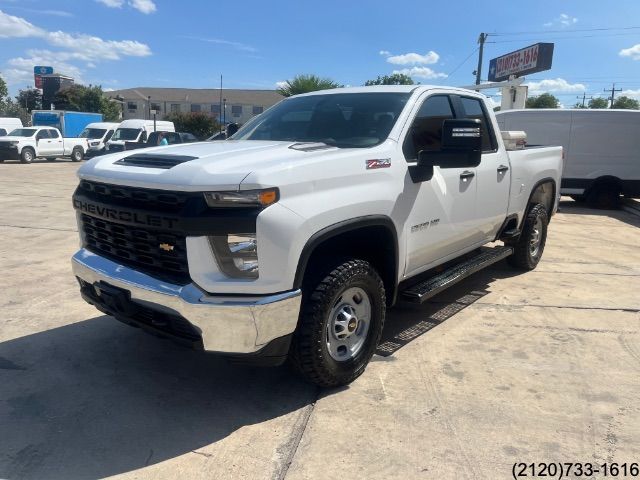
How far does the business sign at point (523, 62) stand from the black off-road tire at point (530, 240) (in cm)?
2259

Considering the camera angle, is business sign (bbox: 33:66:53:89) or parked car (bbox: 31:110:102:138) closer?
parked car (bbox: 31:110:102:138)

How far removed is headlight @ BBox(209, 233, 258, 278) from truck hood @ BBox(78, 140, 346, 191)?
27 centimetres

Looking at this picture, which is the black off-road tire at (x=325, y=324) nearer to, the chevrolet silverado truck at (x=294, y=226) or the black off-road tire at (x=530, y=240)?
the chevrolet silverado truck at (x=294, y=226)

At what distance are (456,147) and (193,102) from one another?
88703 mm

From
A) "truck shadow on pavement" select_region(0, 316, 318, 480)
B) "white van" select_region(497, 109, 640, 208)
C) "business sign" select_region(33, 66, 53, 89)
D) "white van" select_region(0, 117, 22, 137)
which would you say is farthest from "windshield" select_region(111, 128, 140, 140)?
"business sign" select_region(33, 66, 53, 89)

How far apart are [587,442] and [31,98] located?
92706 millimetres

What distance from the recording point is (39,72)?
7944 cm

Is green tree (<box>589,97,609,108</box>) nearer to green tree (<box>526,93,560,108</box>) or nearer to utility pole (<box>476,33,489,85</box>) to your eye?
green tree (<box>526,93,560,108</box>)

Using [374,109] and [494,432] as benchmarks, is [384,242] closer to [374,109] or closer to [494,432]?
[374,109]

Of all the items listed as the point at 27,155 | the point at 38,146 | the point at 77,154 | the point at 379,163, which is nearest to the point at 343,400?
the point at 379,163

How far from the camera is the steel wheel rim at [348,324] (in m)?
3.29

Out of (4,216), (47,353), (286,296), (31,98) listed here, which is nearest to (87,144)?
(4,216)

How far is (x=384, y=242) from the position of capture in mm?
3570

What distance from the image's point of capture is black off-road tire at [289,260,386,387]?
302 centimetres
